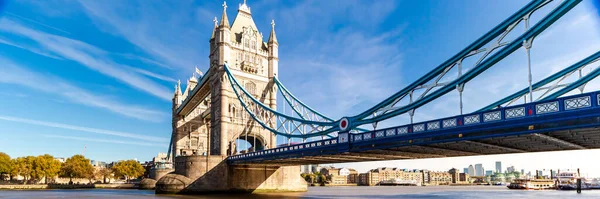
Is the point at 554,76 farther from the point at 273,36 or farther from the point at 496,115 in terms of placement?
the point at 273,36

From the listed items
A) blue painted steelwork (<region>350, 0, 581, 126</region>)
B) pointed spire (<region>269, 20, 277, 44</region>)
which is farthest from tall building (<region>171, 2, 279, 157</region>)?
blue painted steelwork (<region>350, 0, 581, 126</region>)

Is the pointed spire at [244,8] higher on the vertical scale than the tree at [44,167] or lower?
higher

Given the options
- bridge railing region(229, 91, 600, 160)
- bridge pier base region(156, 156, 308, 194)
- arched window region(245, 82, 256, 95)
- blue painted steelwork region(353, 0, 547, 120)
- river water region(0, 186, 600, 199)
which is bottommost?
river water region(0, 186, 600, 199)

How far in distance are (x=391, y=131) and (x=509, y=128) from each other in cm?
750

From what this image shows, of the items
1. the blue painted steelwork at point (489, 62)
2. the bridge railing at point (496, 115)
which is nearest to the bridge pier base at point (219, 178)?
the bridge railing at point (496, 115)

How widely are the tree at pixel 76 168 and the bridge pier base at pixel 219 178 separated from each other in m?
38.4

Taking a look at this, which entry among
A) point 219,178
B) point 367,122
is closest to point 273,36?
point 219,178

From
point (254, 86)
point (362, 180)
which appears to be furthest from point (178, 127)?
point (362, 180)

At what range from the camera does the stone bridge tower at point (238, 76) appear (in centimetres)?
5269

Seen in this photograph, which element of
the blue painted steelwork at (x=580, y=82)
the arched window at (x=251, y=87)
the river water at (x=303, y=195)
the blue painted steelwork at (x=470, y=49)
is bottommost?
the river water at (x=303, y=195)

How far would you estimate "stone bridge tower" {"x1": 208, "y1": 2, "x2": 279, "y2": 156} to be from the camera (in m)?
52.7

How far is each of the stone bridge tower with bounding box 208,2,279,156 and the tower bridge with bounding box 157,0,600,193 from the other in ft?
0.39

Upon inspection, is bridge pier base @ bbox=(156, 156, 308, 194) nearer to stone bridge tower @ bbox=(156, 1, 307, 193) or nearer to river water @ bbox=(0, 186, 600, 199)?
stone bridge tower @ bbox=(156, 1, 307, 193)

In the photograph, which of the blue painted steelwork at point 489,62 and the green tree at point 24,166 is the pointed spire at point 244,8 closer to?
the blue painted steelwork at point 489,62
